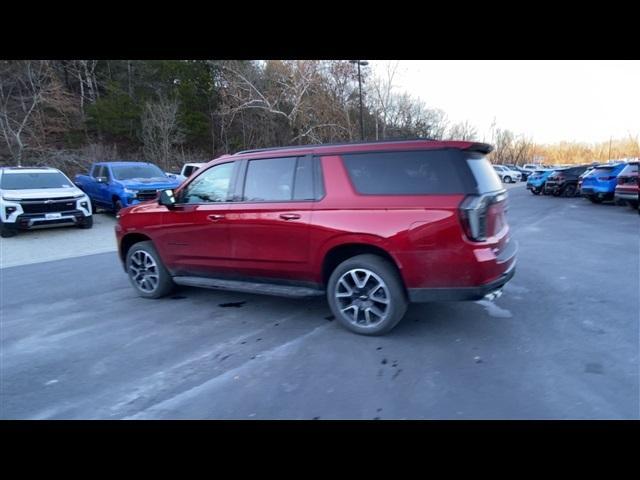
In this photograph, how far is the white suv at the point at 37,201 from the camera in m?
9.48

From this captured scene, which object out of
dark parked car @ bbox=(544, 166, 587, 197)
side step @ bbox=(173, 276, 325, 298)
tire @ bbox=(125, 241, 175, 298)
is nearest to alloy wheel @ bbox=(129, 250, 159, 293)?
tire @ bbox=(125, 241, 175, 298)

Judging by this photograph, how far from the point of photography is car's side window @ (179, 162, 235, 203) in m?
4.59

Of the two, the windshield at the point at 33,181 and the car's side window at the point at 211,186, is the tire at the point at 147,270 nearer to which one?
the car's side window at the point at 211,186

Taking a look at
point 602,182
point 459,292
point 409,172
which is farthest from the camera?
point 602,182

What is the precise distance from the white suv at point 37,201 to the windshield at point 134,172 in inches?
63.3

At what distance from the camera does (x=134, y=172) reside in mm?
12664

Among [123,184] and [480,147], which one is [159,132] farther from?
[480,147]

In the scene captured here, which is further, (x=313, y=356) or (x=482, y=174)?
(x=482, y=174)

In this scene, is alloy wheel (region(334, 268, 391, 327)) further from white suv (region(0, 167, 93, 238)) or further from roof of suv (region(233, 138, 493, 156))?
white suv (region(0, 167, 93, 238))

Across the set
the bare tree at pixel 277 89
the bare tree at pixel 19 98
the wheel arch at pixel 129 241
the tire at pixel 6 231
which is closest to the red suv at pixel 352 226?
the wheel arch at pixel 129 241

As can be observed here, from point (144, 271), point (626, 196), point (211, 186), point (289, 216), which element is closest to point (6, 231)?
point (144, 271)

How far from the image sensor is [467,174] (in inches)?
134

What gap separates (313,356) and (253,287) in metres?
1.23
